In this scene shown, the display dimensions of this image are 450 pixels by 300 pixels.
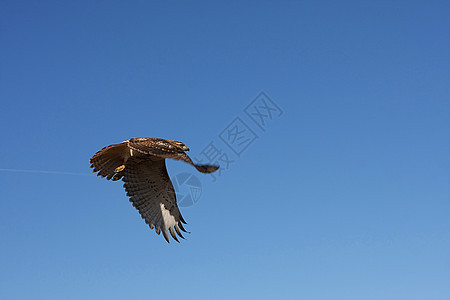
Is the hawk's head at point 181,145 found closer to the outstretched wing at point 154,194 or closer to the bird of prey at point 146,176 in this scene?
the bird of prey at point 146,176

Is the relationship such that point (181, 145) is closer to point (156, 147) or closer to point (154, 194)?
point (156, 147)

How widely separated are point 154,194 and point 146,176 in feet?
1.44

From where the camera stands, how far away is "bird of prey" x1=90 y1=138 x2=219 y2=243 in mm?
10008

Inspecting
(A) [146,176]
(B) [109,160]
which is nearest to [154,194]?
(A) [146,176]

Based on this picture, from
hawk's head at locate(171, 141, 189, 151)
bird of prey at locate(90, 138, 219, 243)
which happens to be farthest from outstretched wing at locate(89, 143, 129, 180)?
hawk's head at locate(171, 141, 189, 151)

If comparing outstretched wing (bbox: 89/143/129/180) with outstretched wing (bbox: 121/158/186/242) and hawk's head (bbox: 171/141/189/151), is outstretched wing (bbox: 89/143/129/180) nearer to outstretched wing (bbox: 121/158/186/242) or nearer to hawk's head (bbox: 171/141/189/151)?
outstretched wing (bbox: 121/158/186/242)

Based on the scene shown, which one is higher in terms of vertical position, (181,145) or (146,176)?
(146,176)

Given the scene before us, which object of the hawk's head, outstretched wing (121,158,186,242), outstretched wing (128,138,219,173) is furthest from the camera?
outstretched wing (121,158,186,242)

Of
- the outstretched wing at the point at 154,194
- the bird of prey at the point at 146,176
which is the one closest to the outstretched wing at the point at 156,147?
the bird of prey at the point at 146,176

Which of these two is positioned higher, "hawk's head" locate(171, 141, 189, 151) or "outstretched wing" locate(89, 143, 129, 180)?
"outstretched wing" locate(89, 143, 129, 180)

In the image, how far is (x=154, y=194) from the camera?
427 inches

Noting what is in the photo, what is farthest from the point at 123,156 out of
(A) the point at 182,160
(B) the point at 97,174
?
(A) the point at 182,160

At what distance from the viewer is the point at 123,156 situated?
10.5m

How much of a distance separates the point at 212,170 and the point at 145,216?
319cm
